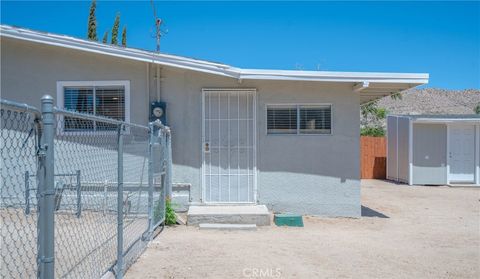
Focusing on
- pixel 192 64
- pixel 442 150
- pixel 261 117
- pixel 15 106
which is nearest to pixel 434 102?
pixel 442 150

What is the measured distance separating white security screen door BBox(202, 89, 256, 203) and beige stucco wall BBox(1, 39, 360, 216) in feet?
0.54

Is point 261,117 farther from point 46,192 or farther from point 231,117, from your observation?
point 46,192

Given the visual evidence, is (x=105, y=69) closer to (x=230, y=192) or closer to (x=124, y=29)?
(x=230, y=192)

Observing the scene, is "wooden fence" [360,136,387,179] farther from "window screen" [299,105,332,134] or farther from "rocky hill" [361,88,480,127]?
"rocky hill" [361,88,480,127]

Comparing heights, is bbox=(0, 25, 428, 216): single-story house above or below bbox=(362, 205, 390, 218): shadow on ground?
above

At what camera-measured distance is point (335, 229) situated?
336 inches

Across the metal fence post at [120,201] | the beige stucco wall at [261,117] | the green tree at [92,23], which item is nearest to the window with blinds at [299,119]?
the beige stucco wall at [261,117]

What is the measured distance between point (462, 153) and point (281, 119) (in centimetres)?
1114

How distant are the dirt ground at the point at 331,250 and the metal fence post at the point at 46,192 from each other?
2565 millimetres

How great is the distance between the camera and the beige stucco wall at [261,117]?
9.43 meters

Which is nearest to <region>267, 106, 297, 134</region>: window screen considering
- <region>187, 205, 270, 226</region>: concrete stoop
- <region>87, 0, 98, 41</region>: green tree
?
<region>187, 205, 270, 226</region>: concrete stoop

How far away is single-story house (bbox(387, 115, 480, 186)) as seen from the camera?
17234 mm

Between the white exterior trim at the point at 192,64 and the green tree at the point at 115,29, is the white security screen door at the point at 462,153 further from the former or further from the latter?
the green tree at the point at 115,29

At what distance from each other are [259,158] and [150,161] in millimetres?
3526
